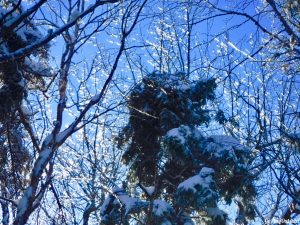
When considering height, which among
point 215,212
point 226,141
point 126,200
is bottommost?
point 215,212

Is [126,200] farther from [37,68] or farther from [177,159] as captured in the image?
[37,68]

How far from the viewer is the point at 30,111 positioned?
269 inches

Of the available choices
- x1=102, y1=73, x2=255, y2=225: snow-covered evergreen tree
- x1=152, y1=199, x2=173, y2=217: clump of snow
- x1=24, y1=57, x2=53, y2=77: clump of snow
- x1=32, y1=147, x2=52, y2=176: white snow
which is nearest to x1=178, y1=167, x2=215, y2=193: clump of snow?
x1=102, y1=73, x2=255, y2=225: snow-covered evergreen tree

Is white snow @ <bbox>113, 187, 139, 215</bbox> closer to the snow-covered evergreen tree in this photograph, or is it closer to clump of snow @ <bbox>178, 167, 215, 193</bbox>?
the snow-covered evergreen tree

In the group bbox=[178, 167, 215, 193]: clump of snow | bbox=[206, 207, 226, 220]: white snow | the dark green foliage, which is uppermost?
the dark green foliage

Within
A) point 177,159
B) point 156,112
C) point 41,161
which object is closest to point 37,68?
point 41,161

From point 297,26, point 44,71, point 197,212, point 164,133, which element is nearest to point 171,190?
point 197,212

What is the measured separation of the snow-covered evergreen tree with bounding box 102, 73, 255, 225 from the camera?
6.68m

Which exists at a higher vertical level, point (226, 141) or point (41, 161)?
point (226, 141)

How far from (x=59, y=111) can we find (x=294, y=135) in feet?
12.3

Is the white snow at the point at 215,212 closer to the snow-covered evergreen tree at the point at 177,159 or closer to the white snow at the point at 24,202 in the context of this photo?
the snow-covered evergreen tree at the point at 177,159

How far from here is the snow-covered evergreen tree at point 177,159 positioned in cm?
668

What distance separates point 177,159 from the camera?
7.12 metres

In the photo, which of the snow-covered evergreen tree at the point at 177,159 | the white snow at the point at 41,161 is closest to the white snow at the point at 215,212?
the snow-covered evergreen tree at the point at 177,159
